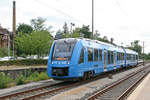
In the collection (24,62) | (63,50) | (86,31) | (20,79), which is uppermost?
(86,31)

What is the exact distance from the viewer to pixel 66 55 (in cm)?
1402

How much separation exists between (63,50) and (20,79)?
3826 millimetres

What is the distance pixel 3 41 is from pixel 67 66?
5015 centimetres

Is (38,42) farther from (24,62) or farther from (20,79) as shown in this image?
(20,79)

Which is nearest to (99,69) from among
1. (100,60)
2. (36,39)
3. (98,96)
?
(100,60)

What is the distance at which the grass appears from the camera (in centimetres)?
1413

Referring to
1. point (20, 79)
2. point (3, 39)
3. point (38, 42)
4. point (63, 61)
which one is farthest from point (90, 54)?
point (3, 39)

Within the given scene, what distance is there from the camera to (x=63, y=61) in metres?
13.8

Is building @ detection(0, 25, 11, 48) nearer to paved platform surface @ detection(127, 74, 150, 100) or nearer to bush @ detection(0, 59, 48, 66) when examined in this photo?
bush @ detection(0, 59, 48, 66)

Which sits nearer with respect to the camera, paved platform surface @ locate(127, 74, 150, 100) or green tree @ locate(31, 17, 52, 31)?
paved platform surface @ locate(127, 74, 150, 100)

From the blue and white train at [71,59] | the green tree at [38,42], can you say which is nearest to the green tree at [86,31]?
the green tree at [38,42]

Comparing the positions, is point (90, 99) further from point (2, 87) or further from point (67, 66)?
point (2, 87)

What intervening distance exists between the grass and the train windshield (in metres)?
3.22

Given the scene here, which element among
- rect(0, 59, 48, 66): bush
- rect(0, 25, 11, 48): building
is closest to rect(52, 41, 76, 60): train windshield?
rect(0, 59, 48, 66): bush
